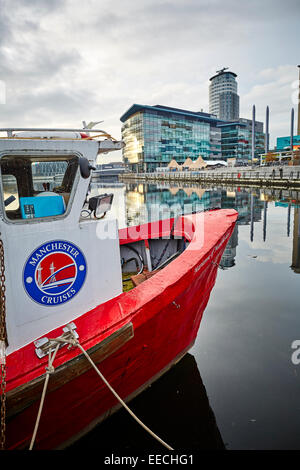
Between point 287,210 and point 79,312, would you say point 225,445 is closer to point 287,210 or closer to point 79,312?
point 79,312

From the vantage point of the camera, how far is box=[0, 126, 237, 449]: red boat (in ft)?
8.41

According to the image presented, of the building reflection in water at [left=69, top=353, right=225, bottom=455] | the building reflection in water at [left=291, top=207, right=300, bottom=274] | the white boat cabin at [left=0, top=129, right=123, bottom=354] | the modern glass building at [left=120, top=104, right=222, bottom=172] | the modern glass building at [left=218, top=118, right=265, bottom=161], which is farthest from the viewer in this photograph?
the modern glass building at [left=218, top=118, right=265, bottom=161]

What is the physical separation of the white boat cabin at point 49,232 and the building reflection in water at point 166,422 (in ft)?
5.92

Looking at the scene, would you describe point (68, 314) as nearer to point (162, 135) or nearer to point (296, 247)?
point (296, 247)

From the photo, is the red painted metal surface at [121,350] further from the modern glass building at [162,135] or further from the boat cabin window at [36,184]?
the modern glass building at [162,135]

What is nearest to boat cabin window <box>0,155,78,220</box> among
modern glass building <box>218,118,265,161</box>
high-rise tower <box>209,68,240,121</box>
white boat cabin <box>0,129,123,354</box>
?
white boat cabin <box>0,129,123,354</box>

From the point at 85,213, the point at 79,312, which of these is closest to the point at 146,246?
the point at 85,213

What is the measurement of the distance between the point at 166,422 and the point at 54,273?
110 inches

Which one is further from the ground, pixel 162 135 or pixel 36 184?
pixel 162 135

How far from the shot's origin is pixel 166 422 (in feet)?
12.3

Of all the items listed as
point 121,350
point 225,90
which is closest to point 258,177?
point 121,350

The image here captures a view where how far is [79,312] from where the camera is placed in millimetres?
3316

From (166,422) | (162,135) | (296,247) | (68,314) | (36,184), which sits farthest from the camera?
(162,135)

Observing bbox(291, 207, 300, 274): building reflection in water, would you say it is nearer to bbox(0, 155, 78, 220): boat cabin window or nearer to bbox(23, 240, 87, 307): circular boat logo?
bbox(23, 240, 87, 307): circular boat logo
